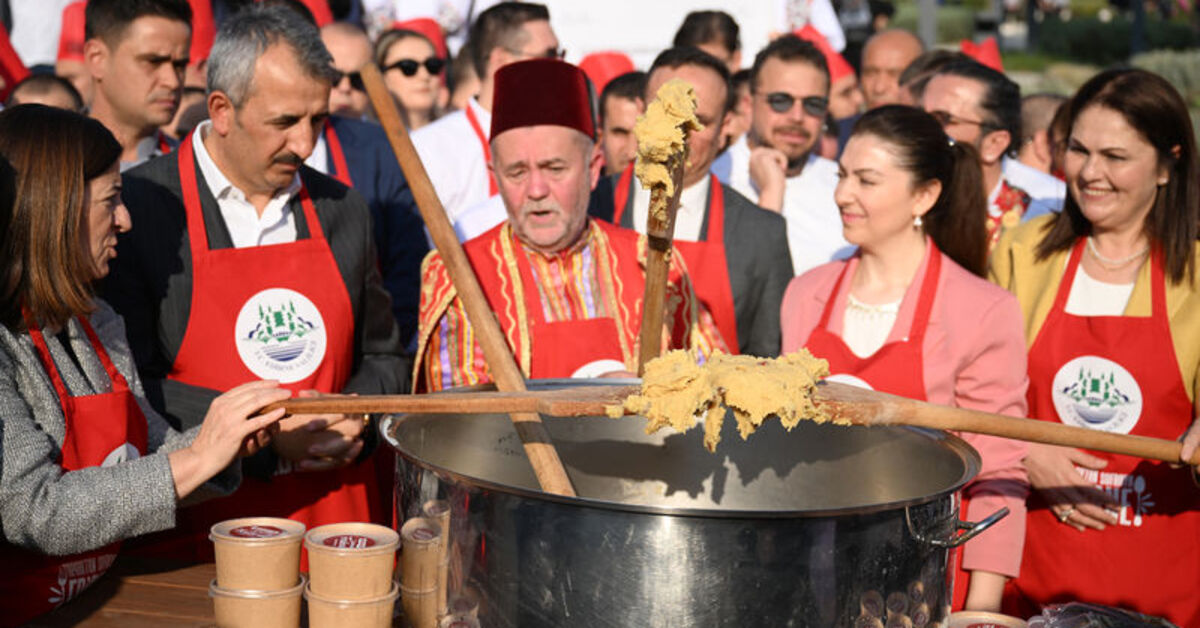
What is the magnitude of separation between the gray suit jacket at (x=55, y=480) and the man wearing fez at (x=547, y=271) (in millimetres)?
919

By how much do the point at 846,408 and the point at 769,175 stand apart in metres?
2.63

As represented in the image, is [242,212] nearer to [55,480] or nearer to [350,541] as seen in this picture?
[55,480]

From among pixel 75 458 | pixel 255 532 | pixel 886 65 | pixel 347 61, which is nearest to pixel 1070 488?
pixel 255 532

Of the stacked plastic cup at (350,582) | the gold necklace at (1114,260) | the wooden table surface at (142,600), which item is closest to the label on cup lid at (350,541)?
the stacked plastic cup at (350,582)

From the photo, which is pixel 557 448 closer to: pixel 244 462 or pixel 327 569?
pixel 327 569

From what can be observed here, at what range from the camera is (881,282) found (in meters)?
3.00

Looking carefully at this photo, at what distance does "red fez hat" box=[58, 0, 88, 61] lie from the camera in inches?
197

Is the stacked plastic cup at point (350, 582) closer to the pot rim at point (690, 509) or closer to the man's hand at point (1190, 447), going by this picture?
the pot rim at point (690, 509)

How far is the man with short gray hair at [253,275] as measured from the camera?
8.91 ft

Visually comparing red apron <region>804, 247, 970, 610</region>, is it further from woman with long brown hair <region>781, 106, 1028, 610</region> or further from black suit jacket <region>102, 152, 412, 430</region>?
black suit jacket <region>102, 152, 412, 430</region>

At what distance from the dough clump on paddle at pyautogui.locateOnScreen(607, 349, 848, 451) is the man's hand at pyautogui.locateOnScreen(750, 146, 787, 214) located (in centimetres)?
252

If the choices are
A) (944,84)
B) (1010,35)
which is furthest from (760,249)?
(1010,35)

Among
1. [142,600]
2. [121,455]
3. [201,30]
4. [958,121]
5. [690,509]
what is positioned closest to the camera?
[690,509]

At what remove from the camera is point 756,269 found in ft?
11.9
